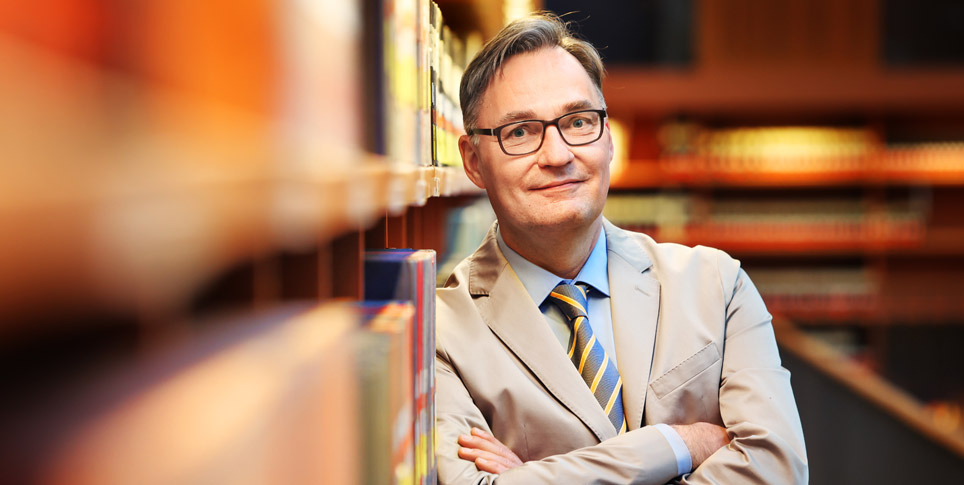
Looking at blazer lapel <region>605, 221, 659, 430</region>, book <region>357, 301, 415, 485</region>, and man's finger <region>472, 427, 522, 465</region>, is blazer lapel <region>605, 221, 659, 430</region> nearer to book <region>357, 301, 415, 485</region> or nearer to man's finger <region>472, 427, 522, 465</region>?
man's finger <region>472, 427, 522, 465</region>

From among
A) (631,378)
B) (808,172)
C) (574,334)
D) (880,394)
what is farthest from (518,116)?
(808,172)

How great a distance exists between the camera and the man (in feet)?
5.02

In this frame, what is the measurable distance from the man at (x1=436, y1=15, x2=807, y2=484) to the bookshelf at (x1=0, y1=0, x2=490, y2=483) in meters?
0.83

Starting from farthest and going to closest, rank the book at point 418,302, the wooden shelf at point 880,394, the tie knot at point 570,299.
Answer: the wooden shelf at point 880,394 → the tie knot at point 570,299 → the book at point 418,302

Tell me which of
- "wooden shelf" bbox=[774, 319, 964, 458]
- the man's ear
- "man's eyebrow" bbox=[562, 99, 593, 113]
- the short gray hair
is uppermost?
the short gray hair

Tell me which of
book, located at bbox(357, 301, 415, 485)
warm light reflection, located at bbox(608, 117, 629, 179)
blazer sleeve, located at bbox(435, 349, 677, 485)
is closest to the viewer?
book, located at bbox(357, 301, 415, 485)

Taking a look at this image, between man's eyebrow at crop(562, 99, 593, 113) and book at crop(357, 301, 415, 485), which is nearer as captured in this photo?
book at crop(357, 301, 415, 485)

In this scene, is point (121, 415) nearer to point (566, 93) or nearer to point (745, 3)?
point (566, 93)

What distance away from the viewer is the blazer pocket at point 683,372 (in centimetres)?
164

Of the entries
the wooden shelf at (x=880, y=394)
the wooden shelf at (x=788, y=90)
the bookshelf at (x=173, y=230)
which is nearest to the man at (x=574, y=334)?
the bookshelf at (x=173, y=230)

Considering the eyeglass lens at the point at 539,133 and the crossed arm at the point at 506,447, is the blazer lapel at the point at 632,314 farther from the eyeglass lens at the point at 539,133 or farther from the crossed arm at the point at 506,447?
the eyeglass lens at the point at 539,133

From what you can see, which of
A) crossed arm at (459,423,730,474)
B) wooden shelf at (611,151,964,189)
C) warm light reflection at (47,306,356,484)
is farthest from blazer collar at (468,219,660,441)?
wooden shelf at (611,151,964,189)

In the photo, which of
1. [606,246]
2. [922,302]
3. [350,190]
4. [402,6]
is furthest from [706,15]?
[350,190]

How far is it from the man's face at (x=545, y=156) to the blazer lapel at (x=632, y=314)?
0.17 meters
